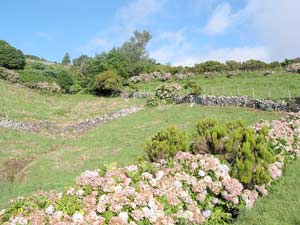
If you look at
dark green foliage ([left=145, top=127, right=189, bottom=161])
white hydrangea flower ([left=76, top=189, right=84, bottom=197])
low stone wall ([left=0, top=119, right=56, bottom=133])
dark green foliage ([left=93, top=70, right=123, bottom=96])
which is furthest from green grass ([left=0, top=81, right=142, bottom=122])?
white hydrangea flower ([left=76, top=189, right=84, bottom=197])

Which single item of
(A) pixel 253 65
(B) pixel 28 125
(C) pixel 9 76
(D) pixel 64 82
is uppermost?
(C) pixel 9 76

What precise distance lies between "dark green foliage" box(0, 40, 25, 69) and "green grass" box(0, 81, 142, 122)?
10.2 meters

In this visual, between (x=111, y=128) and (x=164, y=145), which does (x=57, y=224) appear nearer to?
(x=164, y=145)

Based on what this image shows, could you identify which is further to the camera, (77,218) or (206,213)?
(206,213)

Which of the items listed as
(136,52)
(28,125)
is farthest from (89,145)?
(136,52)

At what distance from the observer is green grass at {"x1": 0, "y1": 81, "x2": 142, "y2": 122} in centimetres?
3195

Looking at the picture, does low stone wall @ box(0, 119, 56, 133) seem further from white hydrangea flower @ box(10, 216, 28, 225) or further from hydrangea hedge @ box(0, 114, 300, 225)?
white hydrangea flower @ box(10, 216, 28, 225)

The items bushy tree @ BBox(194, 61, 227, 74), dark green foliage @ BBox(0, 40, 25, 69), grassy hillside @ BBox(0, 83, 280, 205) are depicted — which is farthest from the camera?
dark green foliage @ BBox(0, 40, 25, 69)

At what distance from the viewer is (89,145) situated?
65.5 feet

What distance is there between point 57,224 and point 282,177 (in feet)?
17.6

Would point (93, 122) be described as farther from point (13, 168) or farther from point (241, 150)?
point (241, 150)

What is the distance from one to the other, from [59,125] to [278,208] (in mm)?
24679

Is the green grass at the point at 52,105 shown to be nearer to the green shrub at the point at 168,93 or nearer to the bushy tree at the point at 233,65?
the green shrub at the point at 168,93

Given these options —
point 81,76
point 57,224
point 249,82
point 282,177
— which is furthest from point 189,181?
point 81,76
